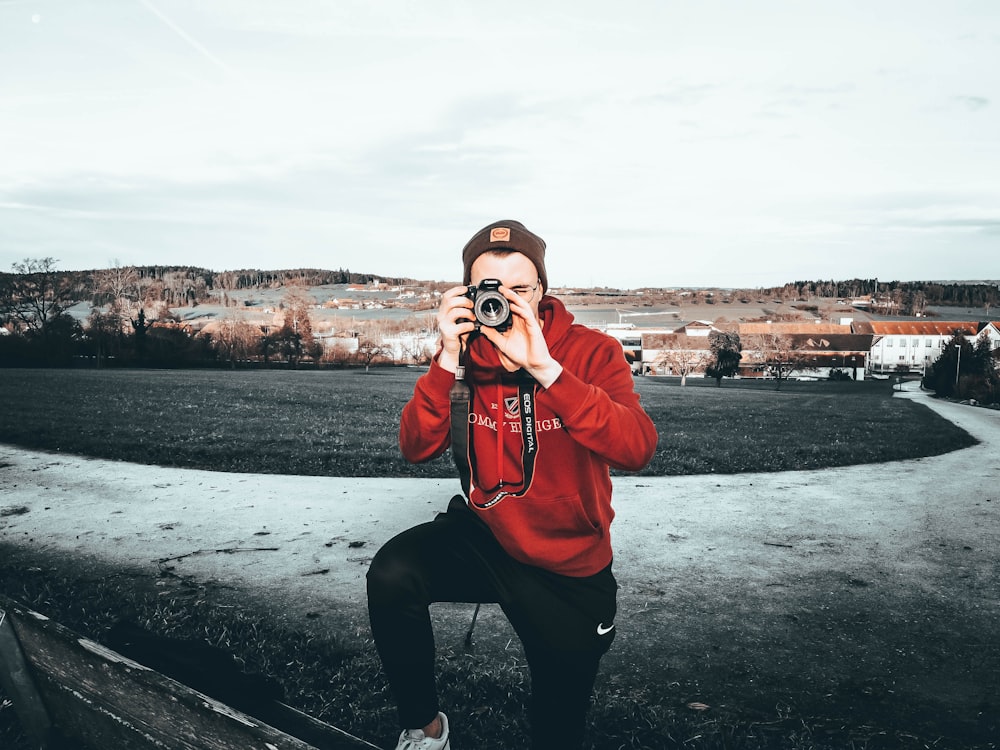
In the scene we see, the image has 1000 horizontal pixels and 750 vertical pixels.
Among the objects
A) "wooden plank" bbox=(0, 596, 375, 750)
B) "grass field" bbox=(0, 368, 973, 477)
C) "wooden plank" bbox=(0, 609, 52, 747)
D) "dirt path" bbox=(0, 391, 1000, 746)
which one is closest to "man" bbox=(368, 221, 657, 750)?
"wooden plank" bbox=(0, 596, 375, 750)

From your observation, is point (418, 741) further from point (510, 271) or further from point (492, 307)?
point (510, 271)

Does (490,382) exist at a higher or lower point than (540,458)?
higher

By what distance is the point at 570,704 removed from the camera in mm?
2295

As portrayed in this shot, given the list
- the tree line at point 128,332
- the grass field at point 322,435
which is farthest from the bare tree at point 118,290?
the grass field at point 322,435

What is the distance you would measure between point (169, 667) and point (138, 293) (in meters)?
62.9

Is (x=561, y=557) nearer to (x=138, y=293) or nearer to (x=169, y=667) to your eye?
(x=169, y=667)

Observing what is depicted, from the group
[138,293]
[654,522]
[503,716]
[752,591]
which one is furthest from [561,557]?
[138,293]

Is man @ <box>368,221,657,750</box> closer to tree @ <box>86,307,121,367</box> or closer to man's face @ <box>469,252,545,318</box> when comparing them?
man's face @ <box>469,252,545,318</box>

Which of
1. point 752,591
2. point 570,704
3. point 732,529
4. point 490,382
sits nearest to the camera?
point 570,704

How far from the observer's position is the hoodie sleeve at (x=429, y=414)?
97.0 inches

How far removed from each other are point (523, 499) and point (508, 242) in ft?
2.98

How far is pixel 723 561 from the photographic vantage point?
5.07 meters

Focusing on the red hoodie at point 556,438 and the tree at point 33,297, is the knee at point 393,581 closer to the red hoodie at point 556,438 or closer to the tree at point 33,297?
the red hoodie at point 556,438

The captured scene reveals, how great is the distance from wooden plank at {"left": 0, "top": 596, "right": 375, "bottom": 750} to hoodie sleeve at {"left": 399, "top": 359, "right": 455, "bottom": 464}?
0.98 meters
